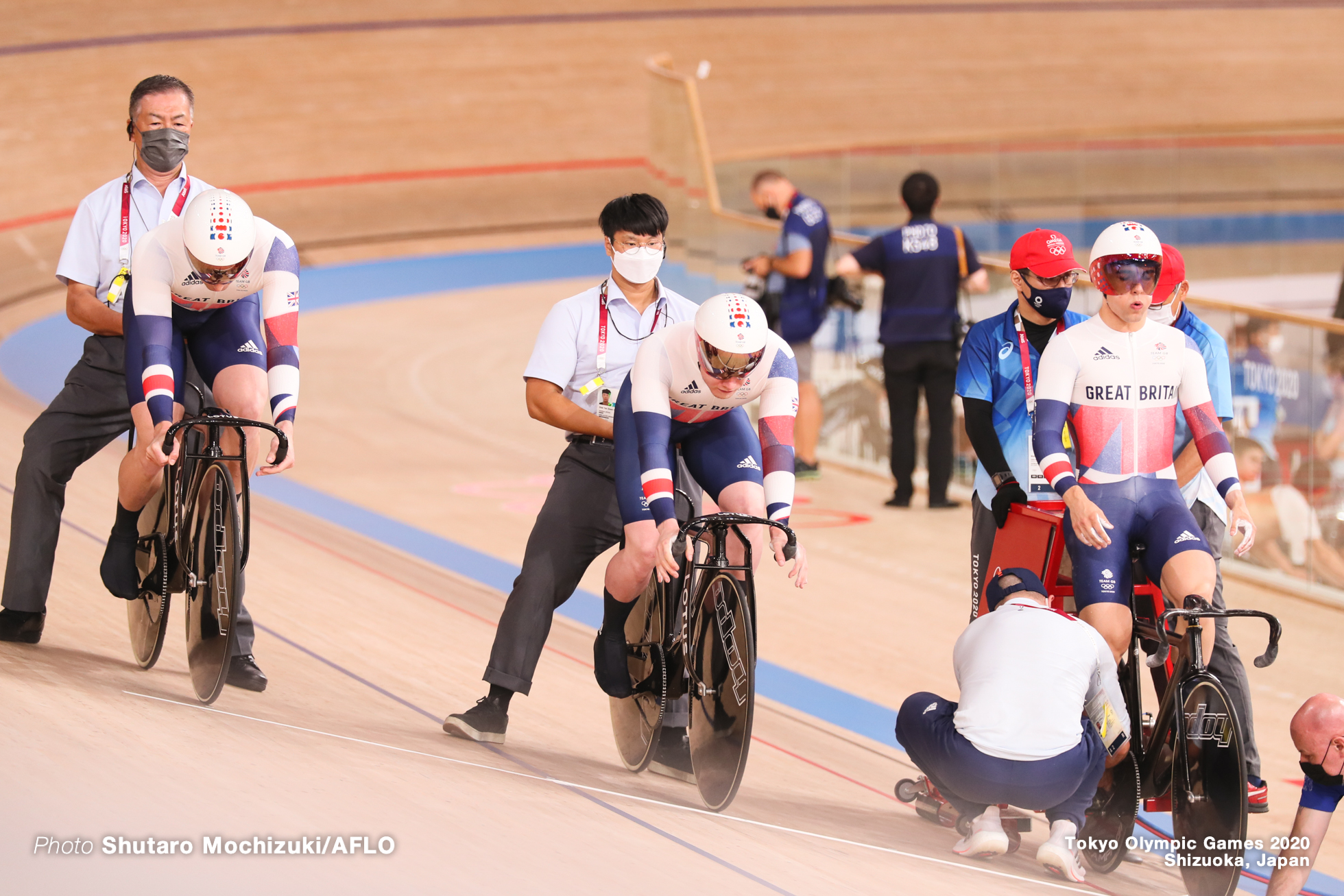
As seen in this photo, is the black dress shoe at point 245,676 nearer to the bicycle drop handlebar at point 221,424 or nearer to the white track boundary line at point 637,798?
the white track boundary line at point 637,798

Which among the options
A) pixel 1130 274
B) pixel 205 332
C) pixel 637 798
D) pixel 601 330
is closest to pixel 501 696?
pixel 637 798

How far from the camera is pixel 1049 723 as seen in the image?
10.5 feet

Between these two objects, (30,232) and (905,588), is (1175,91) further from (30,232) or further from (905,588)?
(905,588)

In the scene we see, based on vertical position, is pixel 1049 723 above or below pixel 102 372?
below

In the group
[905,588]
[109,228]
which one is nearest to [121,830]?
[109,228]

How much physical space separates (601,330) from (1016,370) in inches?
39.5

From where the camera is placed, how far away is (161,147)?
12.8 ft

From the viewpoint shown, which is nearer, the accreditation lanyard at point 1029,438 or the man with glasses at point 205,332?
the man with glasses at point 205,332

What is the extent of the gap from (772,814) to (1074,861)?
2.25 ft

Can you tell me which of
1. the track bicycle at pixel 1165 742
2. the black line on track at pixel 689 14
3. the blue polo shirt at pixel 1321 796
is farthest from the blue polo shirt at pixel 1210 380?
the black line on track at pixel 689 14

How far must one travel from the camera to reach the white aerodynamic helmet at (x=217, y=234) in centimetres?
354

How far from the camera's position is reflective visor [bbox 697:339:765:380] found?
3248mm

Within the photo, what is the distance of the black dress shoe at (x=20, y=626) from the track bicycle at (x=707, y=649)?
1.59 meters

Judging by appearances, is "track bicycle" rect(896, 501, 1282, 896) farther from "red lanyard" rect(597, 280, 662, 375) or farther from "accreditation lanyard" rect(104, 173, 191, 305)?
"accreditation lanyard" rect(104, 173, 191, 305)
